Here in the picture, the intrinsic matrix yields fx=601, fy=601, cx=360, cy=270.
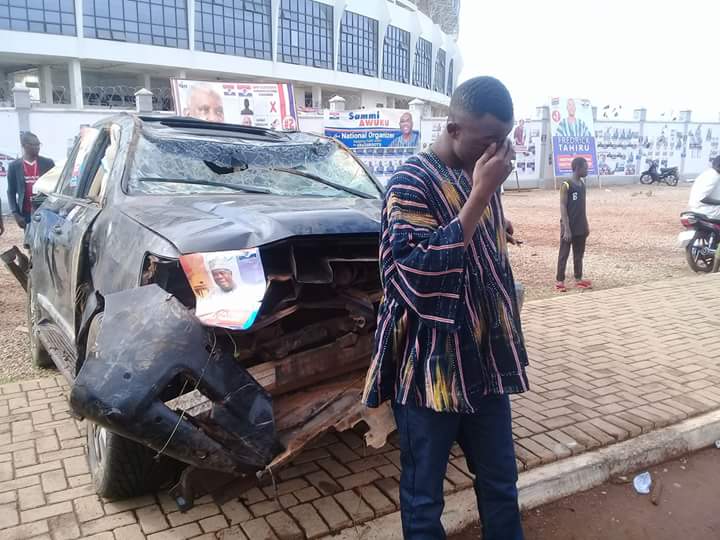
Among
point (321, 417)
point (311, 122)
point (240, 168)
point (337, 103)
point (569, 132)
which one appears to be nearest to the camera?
point (321, 417)

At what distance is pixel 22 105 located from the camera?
16516 mm

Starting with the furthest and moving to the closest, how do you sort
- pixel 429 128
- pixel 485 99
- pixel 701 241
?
pixel 429 128, pixel 701 241, pixel 485 99

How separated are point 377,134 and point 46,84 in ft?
100

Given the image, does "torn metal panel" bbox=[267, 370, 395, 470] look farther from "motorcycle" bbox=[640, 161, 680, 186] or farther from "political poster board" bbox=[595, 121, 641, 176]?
"motorcycle" bbox=[640, 161, 680, 186]

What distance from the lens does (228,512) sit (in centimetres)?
291

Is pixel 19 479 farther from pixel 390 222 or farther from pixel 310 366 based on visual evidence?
pixel 390 222

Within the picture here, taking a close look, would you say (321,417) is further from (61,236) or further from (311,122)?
(311,122)

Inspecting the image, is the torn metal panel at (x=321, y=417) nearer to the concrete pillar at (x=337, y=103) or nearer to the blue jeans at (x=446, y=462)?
the blue jeans at (x=446, y=462)

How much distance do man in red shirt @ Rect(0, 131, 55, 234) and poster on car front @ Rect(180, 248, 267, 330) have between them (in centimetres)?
593

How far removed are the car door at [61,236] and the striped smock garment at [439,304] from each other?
2.13 meters

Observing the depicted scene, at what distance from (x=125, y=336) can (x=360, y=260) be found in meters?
1.06

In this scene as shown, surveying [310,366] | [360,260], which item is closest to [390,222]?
[360,260]

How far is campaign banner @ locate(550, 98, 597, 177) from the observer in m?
25.5

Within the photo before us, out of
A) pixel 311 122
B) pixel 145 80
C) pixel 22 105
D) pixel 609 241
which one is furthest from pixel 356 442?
pixel 145 80
